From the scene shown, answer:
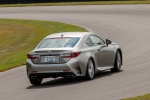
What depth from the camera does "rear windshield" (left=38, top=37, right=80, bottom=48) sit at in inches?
643

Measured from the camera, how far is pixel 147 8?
143ft

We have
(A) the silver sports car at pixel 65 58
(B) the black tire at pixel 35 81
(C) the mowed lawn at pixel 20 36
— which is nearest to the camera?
(A) the silver sports car at pixel 65 58

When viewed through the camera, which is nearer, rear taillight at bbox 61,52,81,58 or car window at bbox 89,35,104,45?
rear taillight at bbox 61,52,81,58

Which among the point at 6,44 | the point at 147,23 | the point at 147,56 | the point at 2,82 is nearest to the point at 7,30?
the point at 6,44

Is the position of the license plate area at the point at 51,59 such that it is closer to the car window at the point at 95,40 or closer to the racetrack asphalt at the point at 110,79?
the racetrack asphalt at the point at 110,79

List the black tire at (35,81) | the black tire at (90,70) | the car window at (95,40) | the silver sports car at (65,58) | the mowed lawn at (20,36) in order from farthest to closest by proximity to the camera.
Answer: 1. the mowed lawn at (20,36)
2. the car window at (95,40)
3. the black tire at (35,81)
4. the black tire at (90,70)
5. the silver sports car at (65,58)

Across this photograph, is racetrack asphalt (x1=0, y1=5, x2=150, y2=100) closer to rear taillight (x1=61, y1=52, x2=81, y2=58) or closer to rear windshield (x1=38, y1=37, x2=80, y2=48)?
rear taillight (x1=61, y1=52, x2=81, y2=58)

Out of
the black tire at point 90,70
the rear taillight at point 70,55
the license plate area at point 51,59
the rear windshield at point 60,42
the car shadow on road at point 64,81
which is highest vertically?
the rear windshield at point 60,42

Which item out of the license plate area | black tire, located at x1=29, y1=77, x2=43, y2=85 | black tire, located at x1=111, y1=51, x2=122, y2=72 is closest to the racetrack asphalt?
black tire, located at x1=29, y1=77, x2=43, y2=85

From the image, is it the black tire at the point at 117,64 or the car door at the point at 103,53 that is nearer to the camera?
the car door at the point at 103,53

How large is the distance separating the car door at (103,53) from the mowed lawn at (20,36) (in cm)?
439

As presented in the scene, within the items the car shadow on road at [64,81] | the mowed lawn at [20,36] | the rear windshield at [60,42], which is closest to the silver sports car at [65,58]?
the rear windshield at [60,42]

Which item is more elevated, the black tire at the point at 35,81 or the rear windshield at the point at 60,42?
the rear windshield at the point at 60,42

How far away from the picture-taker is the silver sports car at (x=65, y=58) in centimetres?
1579
